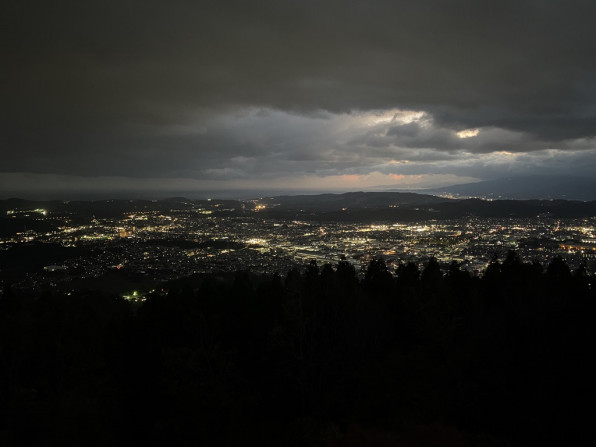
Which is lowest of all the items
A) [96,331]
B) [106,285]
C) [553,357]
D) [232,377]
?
[106,285]

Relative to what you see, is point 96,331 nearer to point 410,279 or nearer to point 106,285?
point 410,279

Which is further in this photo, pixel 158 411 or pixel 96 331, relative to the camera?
pixel 96 331

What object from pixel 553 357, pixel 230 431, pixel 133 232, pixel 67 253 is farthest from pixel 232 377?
pixel 133 232

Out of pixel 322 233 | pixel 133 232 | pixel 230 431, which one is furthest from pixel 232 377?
pixel 133 232

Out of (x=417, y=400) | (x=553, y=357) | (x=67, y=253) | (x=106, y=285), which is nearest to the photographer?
(x=417, y=400)

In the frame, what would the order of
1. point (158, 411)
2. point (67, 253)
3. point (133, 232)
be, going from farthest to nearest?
point (133, 232) < point (67, 253) < point (158, 411)

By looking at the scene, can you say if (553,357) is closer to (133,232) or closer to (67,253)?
(67,253)

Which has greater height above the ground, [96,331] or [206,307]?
[206,307]
